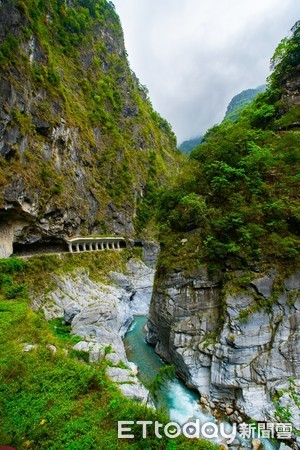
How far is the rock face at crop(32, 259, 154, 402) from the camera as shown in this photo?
11.2 m

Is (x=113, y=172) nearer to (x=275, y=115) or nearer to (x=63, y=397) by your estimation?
(x=275, y=115)

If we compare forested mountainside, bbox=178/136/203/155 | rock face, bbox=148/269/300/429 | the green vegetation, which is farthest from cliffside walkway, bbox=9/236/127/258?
forested mountainside, bbox=178/136/203/155

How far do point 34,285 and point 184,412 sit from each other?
1506 cm

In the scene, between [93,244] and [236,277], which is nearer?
[236,277]

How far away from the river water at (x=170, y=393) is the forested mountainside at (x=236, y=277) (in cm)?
59

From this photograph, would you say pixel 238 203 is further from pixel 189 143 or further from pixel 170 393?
pixel 189 143

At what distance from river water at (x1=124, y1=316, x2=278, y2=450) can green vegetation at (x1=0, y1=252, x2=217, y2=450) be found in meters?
1.30

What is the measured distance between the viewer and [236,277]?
11.6 metres

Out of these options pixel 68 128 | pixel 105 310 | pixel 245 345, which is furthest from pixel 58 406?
pixel 68 128

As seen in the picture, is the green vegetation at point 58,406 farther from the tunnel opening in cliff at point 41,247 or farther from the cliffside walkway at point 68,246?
the tunnel opening in cliff at point 41,247

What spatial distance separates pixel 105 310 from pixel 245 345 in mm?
9257

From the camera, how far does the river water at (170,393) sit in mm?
9906

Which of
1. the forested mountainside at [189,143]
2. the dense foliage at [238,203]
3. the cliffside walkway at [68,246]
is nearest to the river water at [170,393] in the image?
the dense foliage at [238,203]

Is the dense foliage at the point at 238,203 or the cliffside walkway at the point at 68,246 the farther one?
the cliffside walkway at the point at 68,246
